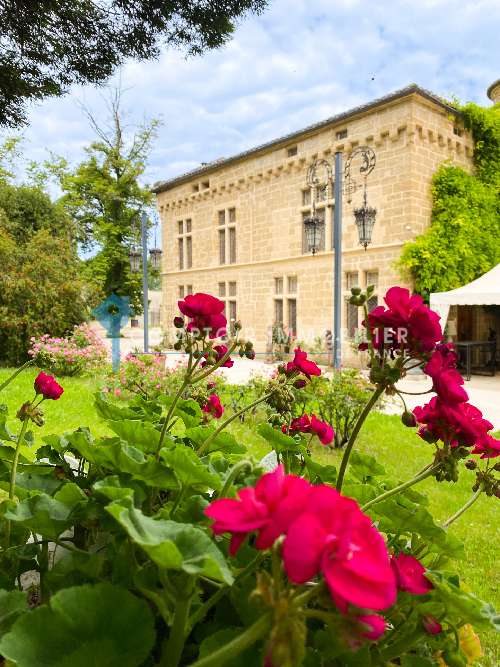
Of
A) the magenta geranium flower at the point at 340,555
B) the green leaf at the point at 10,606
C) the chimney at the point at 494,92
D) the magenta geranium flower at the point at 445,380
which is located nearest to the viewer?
the magenta geranium flower at the point at 340,555

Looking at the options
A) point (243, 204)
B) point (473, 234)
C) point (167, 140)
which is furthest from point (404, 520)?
point (167, 140)

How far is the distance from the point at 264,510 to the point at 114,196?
66.6 ft

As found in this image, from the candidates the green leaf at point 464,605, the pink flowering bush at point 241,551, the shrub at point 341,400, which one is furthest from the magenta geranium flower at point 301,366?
the shrub at point 341,400

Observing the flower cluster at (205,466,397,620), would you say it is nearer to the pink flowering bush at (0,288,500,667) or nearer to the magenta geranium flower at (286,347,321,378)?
the pink flowering bush at (0,288,500,667)

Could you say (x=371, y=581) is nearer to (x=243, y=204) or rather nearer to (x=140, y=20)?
(x=140, y=20)

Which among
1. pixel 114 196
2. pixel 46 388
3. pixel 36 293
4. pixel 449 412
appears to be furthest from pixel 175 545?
pixel 114 196

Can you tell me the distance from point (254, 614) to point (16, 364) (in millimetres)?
11431

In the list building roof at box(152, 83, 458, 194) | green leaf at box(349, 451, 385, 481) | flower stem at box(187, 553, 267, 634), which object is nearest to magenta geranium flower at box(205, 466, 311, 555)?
flower stem at box(187, 553, 267, 634)

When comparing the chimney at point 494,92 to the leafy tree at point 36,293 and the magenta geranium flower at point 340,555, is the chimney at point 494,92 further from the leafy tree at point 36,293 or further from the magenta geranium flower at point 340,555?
the magenta geranium flower at point 340,555

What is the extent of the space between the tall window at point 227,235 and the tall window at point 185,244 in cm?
154

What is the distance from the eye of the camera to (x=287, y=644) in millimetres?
335

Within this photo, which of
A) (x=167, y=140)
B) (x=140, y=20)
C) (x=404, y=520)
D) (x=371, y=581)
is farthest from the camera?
(x=167, y=140)

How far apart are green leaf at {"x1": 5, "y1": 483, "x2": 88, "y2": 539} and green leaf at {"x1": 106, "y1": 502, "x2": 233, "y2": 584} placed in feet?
0.57

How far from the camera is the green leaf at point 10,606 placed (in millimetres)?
544
